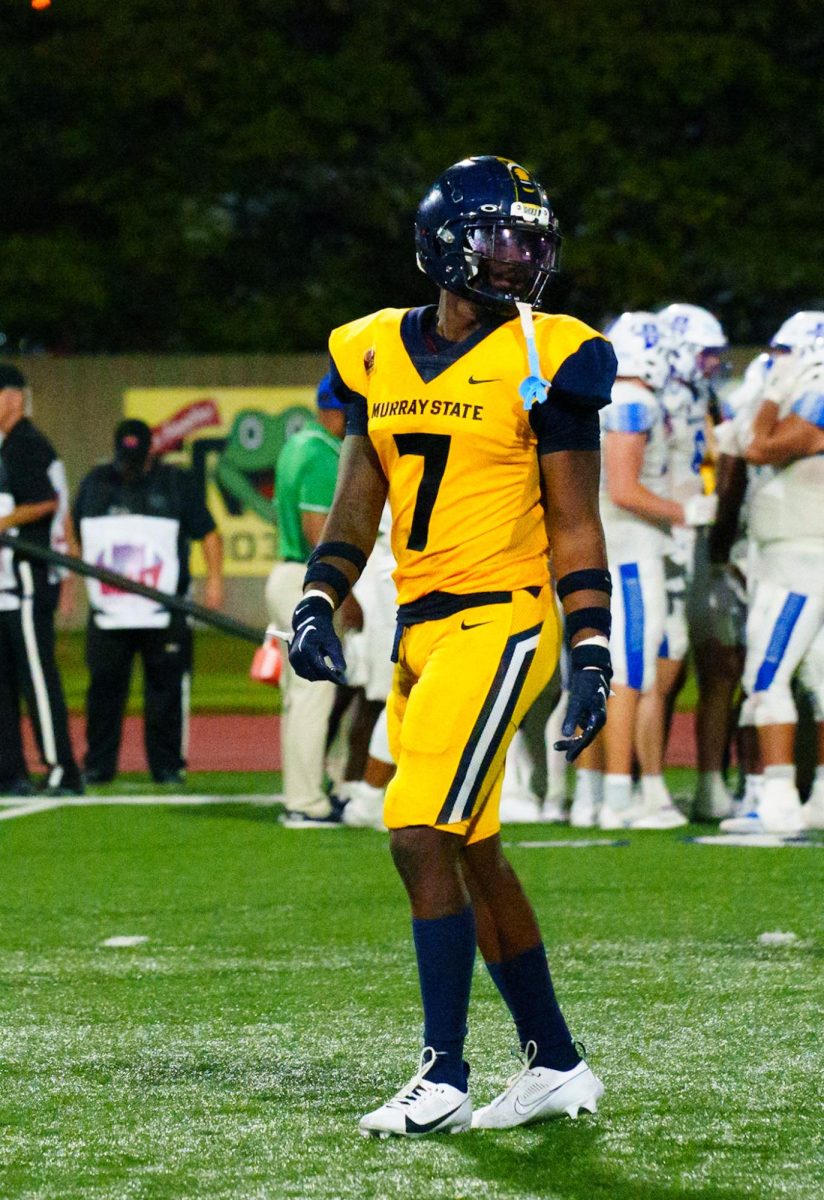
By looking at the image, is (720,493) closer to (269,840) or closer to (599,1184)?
(269,840)

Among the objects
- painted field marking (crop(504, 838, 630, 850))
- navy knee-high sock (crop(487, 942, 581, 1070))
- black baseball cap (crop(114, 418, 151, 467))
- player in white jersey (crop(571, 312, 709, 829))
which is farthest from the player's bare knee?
black baseball cap (crop(114, 418, 151, 467))

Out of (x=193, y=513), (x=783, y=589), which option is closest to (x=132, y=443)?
(x=193, y=513)

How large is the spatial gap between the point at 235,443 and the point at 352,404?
19.5 m

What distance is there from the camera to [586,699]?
14.3 feet

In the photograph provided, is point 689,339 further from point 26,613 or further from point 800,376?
point 26,613

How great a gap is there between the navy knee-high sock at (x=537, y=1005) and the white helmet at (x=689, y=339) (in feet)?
16.6

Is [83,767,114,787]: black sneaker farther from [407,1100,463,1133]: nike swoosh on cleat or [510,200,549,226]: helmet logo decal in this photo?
[510,200,549,226]: helmet logo decal

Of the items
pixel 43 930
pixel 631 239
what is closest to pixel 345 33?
pixel 631 239

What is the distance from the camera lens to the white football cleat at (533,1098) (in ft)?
14.9

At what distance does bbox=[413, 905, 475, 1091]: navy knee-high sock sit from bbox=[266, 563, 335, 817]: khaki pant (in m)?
5.03

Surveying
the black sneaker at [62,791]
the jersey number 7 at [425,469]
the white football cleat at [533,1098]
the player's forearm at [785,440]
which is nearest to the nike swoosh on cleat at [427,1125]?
the white football cleat at [533,1098]

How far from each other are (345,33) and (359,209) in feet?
7.52

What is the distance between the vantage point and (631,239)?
2761 centimetres

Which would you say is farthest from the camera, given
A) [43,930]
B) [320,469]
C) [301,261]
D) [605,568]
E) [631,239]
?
[301,261]
